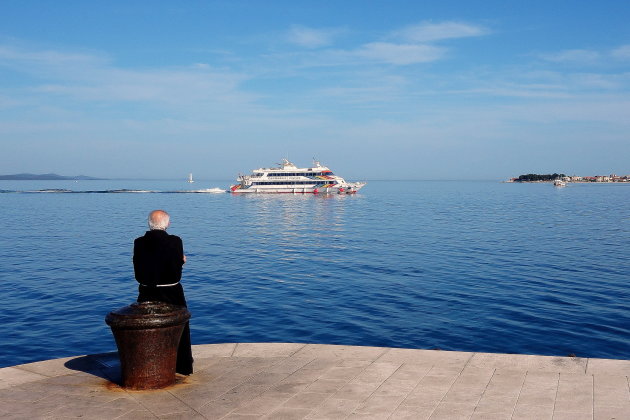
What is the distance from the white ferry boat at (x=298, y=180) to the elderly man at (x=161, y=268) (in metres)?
105

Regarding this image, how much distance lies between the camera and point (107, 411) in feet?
19.4

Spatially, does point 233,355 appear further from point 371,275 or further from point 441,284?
point 371,275

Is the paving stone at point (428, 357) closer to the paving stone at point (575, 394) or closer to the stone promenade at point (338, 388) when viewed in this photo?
the stone promenade at point (338, 388)

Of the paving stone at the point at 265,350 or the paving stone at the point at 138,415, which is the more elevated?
the paving stone at the point at 138,415

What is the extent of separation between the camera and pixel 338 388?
6.50m

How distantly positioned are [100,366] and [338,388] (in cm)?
316

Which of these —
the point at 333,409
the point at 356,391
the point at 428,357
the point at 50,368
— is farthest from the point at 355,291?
the point at 333,409

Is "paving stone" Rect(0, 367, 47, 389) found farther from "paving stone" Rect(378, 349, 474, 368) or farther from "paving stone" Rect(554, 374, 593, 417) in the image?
"paving stone" Rect(554, 374, 593, 417)

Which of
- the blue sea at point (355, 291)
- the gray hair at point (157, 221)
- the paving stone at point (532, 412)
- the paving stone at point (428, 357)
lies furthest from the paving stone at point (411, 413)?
the blue sea at point (355, 291)

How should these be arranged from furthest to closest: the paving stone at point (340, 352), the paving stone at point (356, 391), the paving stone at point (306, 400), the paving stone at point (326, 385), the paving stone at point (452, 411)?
the paving stone at point (340, 352), the paving stone at point (326, 385), the paving stone at point (356, 391), the paving stone at point (306, 400), the paving stone at point (452, 411)

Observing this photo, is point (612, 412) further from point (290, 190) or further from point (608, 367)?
point (290, 190)

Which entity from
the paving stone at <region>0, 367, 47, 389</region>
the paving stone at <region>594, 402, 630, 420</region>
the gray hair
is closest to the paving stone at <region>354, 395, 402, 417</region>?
the paving stone at <region>594, 402, 630, 420</region>

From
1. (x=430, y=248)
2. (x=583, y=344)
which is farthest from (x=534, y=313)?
(x=430, y=248)

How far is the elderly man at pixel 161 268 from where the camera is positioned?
6977mm
